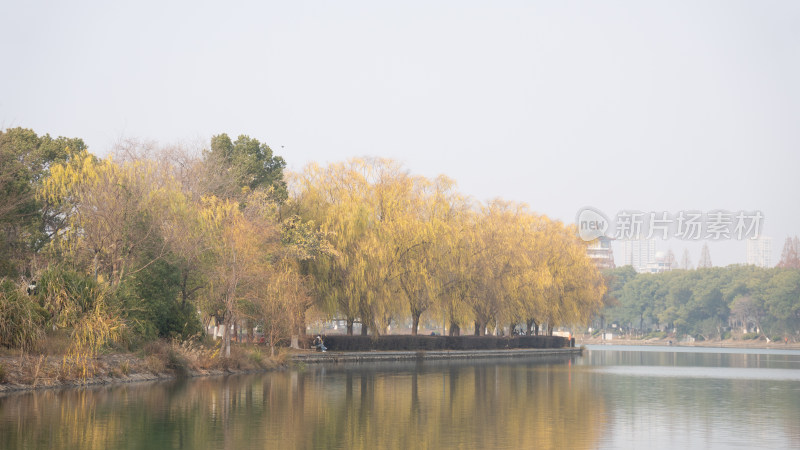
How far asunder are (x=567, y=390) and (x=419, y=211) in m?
28.1

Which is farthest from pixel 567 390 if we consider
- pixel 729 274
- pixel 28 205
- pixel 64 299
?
pixel 729 274

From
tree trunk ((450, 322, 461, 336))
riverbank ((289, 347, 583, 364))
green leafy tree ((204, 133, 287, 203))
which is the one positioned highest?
green leafy tree ((204, 133, 287, 203))

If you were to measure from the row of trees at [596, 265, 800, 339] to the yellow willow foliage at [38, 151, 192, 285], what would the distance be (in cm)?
9594

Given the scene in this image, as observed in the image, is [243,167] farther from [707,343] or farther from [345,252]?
[707,343]

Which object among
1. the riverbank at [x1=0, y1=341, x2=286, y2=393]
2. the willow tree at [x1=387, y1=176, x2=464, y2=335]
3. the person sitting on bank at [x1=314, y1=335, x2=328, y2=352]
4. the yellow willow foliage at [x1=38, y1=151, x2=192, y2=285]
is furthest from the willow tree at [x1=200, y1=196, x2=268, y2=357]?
the willow tree at [x1=387, y1=176, x2=464, y2=335]

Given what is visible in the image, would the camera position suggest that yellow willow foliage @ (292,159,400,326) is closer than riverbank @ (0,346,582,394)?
No

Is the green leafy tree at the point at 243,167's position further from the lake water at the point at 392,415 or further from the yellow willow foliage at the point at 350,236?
the lake water at the point at 392,415

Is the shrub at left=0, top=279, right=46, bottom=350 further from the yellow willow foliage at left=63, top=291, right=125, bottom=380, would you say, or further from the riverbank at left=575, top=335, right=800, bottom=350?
the riverbank at left=575, top=335, right=800, bottom=350

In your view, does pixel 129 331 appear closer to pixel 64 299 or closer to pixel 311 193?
pixel 64 299

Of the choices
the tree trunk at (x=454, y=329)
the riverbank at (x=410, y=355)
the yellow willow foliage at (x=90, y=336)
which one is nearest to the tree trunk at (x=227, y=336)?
the riverbank at (x=410, y=355)

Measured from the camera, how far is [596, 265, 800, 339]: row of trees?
145 m

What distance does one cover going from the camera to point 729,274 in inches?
6299

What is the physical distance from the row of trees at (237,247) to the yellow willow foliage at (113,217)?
2.8 inches

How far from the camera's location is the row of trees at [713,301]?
145 metres
